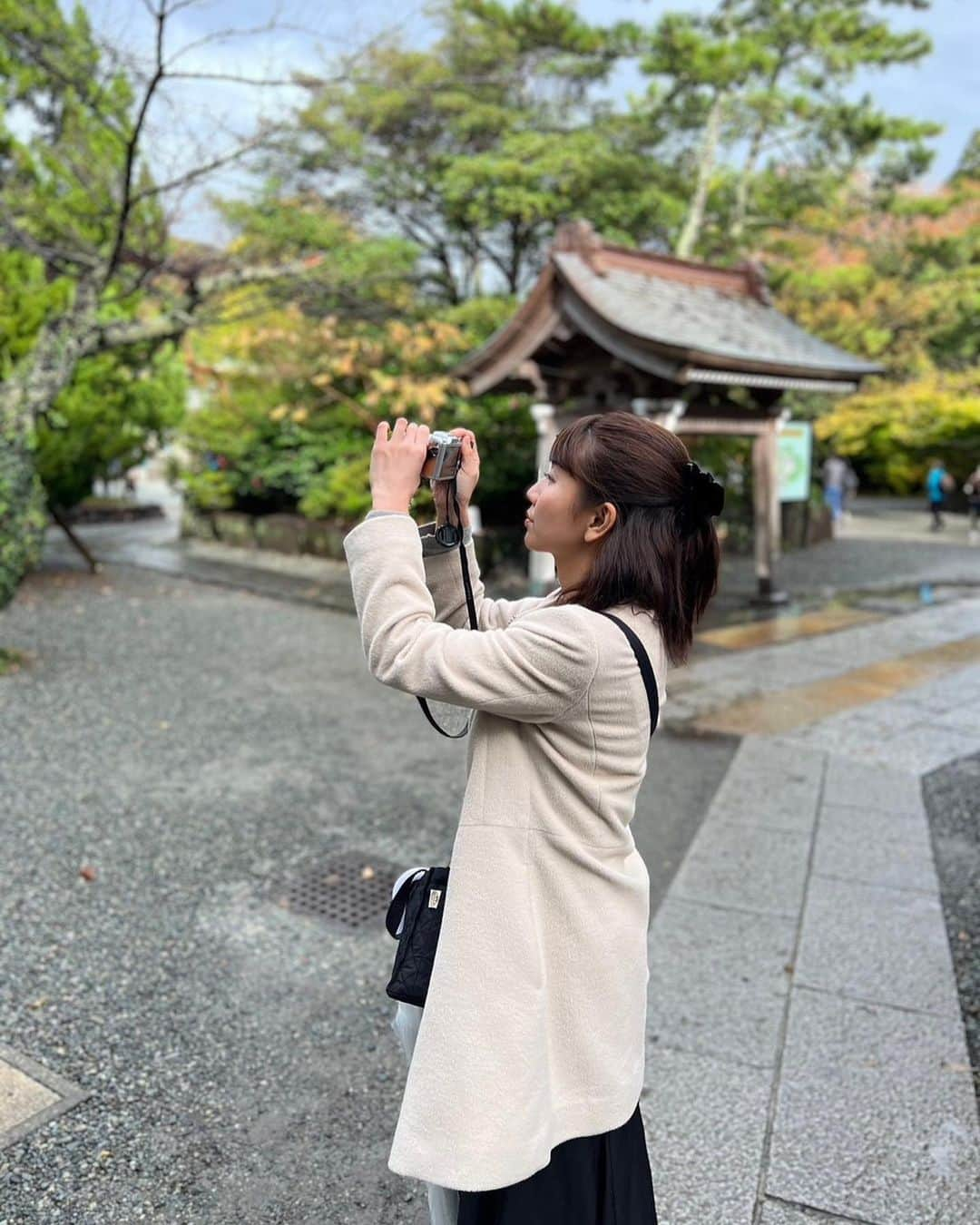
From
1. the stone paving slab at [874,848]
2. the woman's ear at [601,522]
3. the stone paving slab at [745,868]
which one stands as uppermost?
the woman's ear at [601,522]

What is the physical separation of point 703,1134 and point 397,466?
1.98 meters

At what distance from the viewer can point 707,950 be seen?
343 cm

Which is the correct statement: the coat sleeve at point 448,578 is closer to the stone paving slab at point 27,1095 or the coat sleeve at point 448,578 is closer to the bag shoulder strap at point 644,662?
the bag shoulder strap at point 644,662

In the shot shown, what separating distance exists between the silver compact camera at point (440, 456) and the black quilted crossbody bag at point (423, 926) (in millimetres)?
324

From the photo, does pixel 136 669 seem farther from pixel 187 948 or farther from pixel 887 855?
pixel 887 855

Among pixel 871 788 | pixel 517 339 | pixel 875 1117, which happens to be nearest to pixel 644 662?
pixel 875 1117

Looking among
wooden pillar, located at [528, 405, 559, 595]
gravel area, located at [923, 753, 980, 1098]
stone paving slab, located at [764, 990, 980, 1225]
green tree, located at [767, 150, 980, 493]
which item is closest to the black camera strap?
stone paving slab, located at [764, 990, 980, 1225]

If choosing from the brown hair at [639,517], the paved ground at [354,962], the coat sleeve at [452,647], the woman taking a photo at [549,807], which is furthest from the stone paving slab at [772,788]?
the coat sleeve at [452,647]

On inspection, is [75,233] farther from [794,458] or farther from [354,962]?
[794,458]

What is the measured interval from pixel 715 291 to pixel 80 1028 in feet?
31.2

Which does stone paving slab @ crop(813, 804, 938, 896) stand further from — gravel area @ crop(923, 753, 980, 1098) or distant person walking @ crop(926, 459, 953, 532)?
distant person walking @ crop(926, 459, 953, 532)

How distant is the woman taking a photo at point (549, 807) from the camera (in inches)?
54.0

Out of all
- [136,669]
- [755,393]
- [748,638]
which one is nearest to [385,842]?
[136,669]

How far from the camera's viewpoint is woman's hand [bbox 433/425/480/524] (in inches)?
60.7
